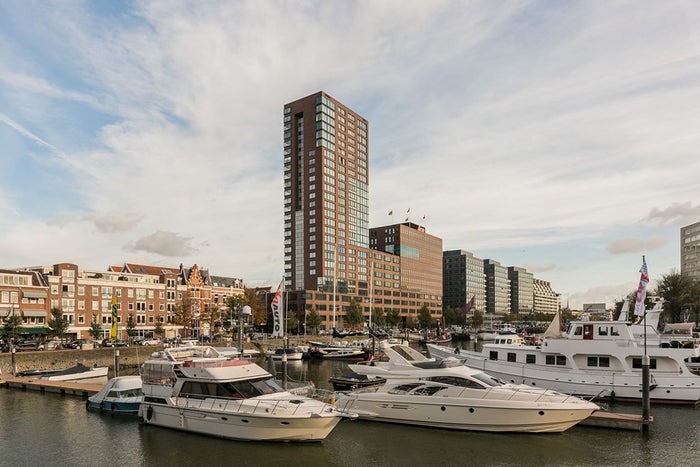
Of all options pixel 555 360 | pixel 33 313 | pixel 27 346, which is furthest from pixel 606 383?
pixel 33 313

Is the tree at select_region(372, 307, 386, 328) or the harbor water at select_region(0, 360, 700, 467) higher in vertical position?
the harbor water at select_region(0, 360, 700, 467)

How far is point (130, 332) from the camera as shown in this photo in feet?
255

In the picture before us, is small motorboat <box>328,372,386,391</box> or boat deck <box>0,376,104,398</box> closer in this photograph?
small motorboat <box>328,372,386,391</box>

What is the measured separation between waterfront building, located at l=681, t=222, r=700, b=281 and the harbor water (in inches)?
5113

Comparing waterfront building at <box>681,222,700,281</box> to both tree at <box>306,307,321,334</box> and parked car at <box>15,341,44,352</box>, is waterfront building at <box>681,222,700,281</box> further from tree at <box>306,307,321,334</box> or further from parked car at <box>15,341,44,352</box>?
parked car at <box>15,341,44,352</box>

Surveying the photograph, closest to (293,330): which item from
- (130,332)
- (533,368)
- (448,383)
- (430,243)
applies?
(130,332)

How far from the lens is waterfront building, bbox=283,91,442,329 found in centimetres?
13938

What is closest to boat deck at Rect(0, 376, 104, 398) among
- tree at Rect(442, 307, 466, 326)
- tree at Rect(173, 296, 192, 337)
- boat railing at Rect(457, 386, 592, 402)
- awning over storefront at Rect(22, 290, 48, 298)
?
boat railing at Rect(457, 386, 592, 402)

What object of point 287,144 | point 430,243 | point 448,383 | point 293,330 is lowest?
point 293,330

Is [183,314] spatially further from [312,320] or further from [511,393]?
[511,393]

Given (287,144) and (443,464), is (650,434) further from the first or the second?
(287,144)

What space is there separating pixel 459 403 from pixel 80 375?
37.1 meters

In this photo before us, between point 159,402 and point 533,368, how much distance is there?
27.2 m

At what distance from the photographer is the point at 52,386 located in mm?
40312
